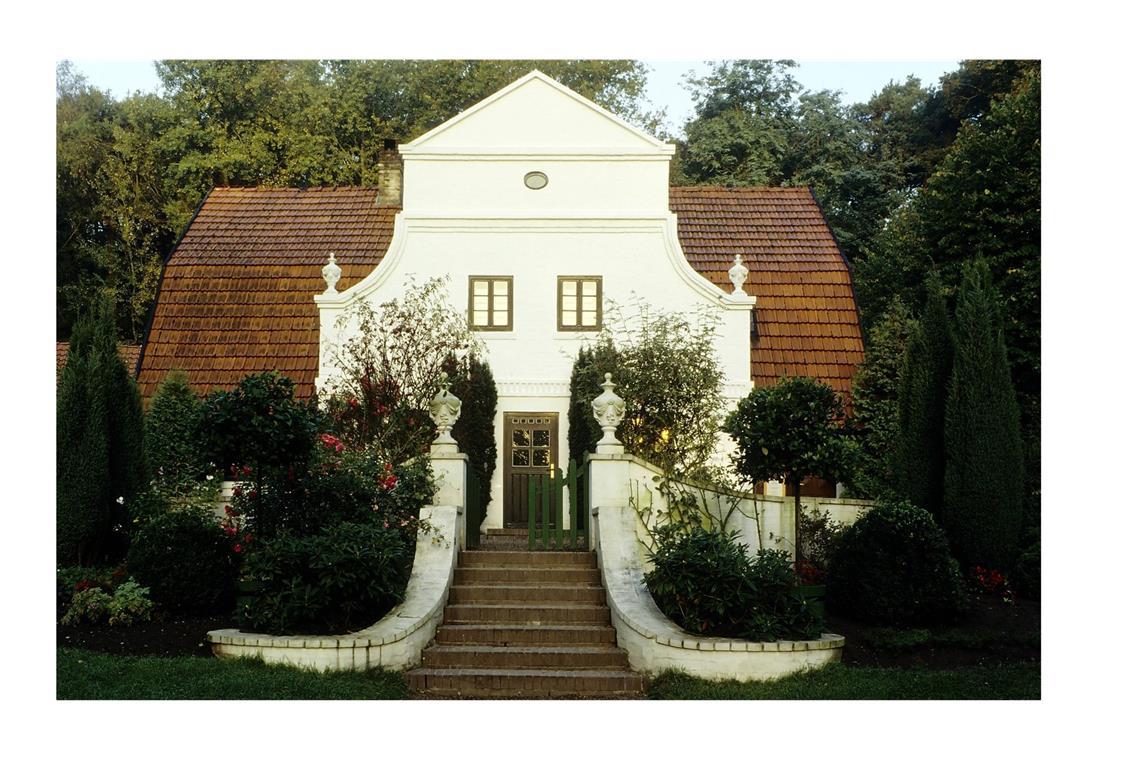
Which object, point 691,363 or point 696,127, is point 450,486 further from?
point 696,127

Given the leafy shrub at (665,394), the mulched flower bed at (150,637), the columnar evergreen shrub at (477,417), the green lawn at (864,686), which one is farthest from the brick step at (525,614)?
the columnar evergreen shrub at (477,417)

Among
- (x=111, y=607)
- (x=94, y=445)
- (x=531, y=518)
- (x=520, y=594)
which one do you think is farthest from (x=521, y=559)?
(x=94, y=445)

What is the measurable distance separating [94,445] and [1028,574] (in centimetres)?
1099

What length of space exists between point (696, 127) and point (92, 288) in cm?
1509

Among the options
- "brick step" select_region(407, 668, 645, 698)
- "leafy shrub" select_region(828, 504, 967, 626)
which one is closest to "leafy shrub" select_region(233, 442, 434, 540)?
"brick step" select_region(407, 668, 645, 698)

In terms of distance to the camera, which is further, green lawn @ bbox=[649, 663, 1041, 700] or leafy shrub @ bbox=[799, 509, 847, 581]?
leafy shrub @ bbox=[799, 509, 847, 581]

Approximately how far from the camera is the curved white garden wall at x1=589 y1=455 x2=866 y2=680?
1133 cm

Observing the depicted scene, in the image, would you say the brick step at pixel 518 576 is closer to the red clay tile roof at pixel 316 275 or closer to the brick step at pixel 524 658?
the brick step at pixel 524 658

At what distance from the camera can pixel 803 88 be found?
32.0m

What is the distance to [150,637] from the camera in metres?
12.2

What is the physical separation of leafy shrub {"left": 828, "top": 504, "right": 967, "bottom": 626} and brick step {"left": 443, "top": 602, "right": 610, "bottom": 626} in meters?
2.62

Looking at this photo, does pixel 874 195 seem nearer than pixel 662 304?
No

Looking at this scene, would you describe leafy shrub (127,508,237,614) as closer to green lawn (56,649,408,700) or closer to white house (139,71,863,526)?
green lawn (56,649,408,700)

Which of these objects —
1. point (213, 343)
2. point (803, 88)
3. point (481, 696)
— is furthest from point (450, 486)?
point (803, 88)
